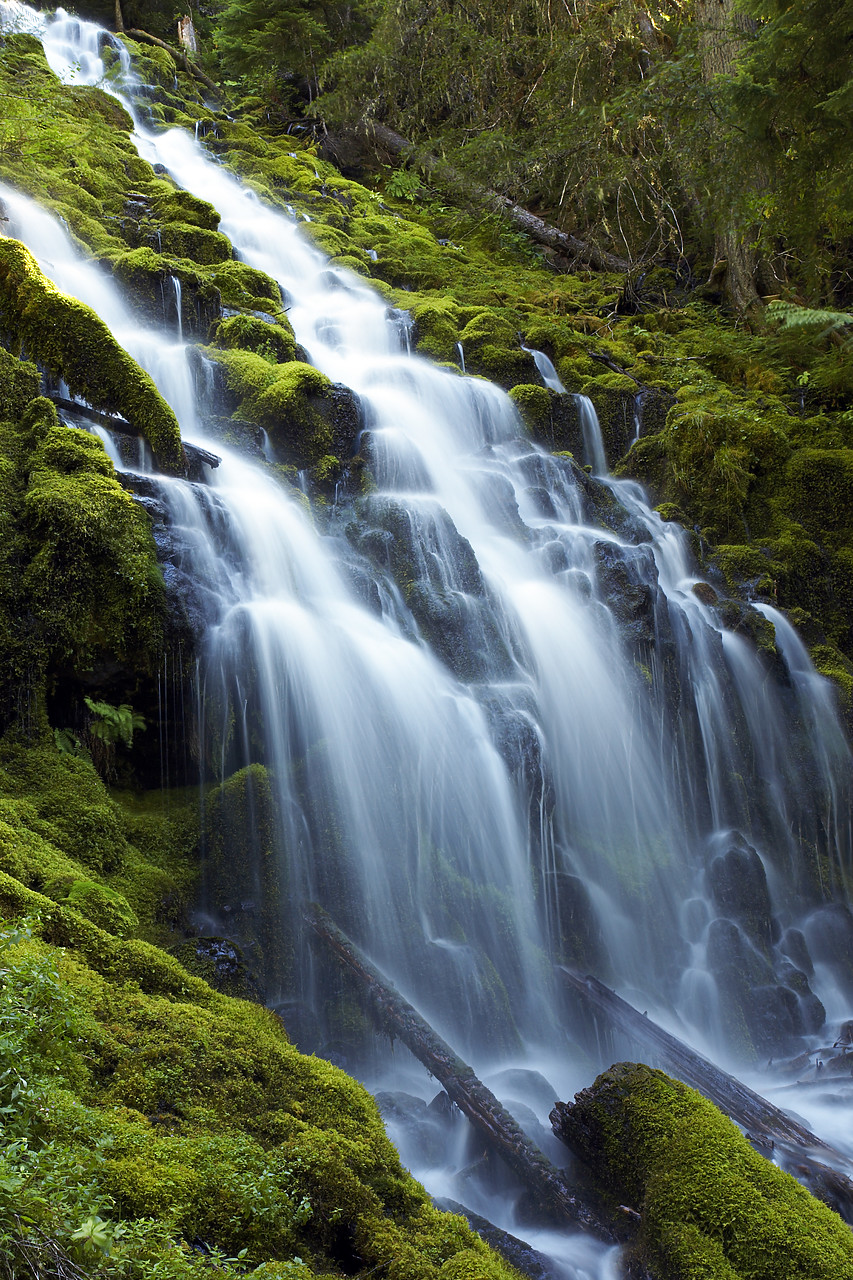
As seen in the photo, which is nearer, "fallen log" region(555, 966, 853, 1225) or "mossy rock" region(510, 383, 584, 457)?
"fallen log" region(555, 966, 853, 1225)

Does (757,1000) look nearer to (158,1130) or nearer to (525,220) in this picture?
(158,1130)

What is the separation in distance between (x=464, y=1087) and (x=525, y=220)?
2061 centimetres

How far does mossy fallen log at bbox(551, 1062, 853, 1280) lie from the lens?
11.3ft

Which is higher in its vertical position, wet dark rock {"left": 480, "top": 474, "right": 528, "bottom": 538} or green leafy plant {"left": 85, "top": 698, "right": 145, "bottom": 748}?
wet dark rock {"left": 480, "top": 474, "right": 528, "bottom": 538}

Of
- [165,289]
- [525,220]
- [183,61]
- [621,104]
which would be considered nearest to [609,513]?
[165,289]

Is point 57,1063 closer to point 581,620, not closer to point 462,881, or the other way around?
point 462,881

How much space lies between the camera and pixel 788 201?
31.4 ft

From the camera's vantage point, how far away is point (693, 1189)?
374cm

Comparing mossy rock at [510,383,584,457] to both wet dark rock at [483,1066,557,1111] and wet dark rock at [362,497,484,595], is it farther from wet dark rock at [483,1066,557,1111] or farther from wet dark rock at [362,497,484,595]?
wet dark rock at [483,1066,557,1111]

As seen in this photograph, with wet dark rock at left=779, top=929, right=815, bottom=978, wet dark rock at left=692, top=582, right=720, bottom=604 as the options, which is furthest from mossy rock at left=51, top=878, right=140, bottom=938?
wet dark rock at left=692, top=582, right=720, bottom=604

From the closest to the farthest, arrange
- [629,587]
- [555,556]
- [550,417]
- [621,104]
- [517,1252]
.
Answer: [517,1252], [629,587], [555,556], [550,417], [621,104]

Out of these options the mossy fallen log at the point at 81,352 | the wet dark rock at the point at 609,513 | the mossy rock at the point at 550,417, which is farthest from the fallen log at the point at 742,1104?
the mossy rock at the point at 550,417

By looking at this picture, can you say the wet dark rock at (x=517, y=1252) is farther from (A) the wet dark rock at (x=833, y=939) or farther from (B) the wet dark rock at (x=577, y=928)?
(A) the wet dark rock at (x=833, y=939)

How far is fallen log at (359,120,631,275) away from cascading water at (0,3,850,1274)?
34.3 feet
